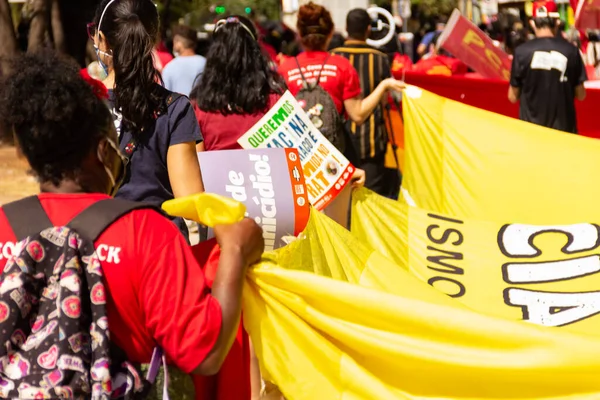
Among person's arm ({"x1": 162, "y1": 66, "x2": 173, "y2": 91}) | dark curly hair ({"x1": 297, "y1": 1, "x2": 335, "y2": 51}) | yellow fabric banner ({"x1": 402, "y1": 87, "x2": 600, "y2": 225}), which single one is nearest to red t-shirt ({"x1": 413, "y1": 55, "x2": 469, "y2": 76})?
person's arm ({"x1": 162, "y1": 66, "x2": 173, "y2": 91})

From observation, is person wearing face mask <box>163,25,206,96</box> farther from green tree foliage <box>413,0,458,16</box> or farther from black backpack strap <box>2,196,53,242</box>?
green tree foliage <box>413,0,458,16</box>

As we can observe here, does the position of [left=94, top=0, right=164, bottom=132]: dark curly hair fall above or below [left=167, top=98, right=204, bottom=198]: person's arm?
above

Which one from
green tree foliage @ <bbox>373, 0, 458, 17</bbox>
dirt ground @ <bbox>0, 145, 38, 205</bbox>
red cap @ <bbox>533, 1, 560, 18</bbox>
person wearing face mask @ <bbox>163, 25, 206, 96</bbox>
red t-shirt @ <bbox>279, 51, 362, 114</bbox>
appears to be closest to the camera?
red t-shirt @ <bbox>279, 51, 362, 114</bbox>

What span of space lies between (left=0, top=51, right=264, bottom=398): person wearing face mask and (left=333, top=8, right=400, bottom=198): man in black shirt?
504cm

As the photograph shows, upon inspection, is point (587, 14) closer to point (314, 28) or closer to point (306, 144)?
point (314, 28)

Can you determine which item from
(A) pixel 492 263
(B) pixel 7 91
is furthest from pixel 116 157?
(A) pixel 492 263

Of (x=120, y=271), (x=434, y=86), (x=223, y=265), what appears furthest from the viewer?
(x=434, y=86)

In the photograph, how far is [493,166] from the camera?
6043mm

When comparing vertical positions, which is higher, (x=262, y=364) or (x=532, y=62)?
(x=262, y=364)

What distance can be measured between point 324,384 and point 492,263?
2200 mm

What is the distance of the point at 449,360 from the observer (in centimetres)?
285

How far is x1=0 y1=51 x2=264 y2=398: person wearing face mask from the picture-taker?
2.42 metres

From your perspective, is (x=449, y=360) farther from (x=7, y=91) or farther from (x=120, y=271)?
(x=7, y=91)

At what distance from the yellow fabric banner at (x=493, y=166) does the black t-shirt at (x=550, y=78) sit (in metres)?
2.70
